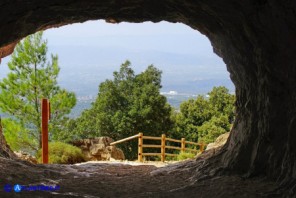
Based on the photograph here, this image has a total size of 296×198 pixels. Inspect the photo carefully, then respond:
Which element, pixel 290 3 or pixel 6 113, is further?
pixel 6 113

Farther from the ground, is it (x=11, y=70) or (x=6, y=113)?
(x=11, y=70)

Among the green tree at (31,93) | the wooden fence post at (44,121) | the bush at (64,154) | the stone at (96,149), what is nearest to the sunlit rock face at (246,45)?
the wooden fence post at (44,121)

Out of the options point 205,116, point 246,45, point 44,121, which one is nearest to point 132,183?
point 246,45

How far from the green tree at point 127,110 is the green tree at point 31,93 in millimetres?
6802

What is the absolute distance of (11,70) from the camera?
1914cm

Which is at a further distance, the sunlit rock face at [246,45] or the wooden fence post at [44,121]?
the wooden fence post at [44,121]

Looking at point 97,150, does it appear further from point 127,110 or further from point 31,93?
point 127,110

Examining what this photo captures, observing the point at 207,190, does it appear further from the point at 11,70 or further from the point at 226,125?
the point at 226,125

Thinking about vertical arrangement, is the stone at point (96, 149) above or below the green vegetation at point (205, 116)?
below

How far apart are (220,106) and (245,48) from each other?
25749 mm

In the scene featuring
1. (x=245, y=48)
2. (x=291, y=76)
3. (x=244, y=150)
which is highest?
(x=245, y=48)

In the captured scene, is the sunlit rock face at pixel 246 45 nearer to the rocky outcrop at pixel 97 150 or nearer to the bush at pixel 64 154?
the bush at pixel 64 154

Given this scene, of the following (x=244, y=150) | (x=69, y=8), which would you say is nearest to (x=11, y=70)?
(x=69, y=8)

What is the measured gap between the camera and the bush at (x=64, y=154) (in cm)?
1340
